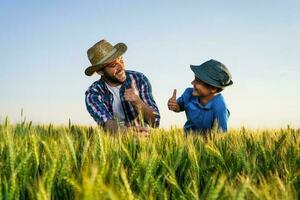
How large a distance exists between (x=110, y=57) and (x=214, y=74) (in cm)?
109

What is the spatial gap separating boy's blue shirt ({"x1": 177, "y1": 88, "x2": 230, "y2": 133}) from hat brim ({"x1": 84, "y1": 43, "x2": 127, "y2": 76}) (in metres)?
0.87

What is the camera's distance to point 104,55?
4.80 metres

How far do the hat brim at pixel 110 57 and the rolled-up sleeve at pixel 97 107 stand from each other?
208 millimetres

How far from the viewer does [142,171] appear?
1.34 meters

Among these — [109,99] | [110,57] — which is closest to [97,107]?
[109,99]

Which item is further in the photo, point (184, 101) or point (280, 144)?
point (184, 101)

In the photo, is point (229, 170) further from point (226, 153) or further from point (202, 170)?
point (226, 153)

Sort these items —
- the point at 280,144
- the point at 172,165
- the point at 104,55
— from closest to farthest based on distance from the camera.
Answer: the point at 172,165 < the point at 280,144 < the point at 104,55

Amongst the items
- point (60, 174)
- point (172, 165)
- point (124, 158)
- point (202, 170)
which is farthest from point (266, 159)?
point (60, 174)

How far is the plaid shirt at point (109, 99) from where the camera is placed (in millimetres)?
4648

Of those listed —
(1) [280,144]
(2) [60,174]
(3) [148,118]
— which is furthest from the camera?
(3) [148,118]

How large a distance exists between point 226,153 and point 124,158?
407 mm

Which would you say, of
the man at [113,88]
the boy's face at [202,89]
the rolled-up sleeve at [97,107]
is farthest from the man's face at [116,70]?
the boy's face at [202,89]

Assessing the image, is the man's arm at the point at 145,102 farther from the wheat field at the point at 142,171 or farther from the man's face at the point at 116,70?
the wheat field at the point at 142,171
